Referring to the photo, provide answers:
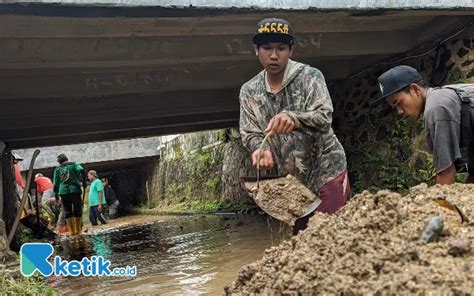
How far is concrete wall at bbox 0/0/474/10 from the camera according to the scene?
163 inches

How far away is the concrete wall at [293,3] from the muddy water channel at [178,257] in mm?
2079

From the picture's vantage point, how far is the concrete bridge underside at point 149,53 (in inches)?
181

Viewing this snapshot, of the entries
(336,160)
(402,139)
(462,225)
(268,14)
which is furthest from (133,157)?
(462,225)

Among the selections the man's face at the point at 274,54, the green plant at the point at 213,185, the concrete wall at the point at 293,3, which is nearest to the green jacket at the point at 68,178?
the green plant at the point at 213,185

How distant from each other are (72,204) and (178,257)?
198 inches

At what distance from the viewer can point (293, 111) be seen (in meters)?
2.77

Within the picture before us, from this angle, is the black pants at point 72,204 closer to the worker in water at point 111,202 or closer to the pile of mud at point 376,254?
the pile of mud at point 376,254

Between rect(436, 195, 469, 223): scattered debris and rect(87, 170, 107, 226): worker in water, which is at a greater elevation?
rect(436, 195, 469, 223): scattered debris

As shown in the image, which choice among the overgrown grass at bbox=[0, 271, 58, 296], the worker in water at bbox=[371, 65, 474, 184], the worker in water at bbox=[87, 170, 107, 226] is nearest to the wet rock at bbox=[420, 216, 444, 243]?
the worker in water at bbox=[371, 65, 474, 184]

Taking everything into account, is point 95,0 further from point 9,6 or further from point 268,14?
point 268,14

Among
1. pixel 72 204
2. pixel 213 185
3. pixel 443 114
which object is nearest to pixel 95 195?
pixel 213 185

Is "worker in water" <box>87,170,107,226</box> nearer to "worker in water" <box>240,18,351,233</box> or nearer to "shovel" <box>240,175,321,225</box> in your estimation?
"worker in water" <box>240,18,351,233</box>

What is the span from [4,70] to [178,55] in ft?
6.40

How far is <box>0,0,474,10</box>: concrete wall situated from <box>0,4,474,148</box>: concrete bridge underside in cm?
8
